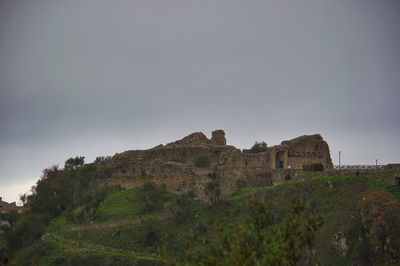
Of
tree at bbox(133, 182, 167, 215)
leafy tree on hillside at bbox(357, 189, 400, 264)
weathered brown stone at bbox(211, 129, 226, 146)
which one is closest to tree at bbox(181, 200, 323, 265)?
leafy tree on hillside at bbox(357, 189, 400, 264)

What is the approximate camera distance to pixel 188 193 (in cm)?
5447

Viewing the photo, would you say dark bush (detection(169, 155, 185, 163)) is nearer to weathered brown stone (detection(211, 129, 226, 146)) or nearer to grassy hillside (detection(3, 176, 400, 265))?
grassy hillside (detection(3, 176, 400, 265))

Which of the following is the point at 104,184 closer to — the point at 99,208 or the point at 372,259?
the point at 99,208

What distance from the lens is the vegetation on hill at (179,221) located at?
31.5 meters

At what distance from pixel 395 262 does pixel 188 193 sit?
28762 mm

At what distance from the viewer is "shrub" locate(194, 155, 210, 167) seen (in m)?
61.5

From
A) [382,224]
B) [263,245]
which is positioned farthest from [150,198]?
[263,245]

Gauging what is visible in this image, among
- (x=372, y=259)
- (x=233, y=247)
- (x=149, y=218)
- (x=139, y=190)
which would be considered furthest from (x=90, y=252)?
(x=233, y=247)

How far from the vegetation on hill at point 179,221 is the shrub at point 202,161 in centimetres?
642

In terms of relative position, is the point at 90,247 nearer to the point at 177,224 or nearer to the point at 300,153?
the point at 177,224

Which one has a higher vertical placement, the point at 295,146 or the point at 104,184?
the point at 295,146

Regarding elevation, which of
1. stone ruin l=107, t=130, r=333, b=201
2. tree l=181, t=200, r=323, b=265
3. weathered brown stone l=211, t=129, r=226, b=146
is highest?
weathered brown stone l=211, t=129, r=226, b=146

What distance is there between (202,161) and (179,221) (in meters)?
14.5

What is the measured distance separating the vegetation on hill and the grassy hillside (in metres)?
0.11
